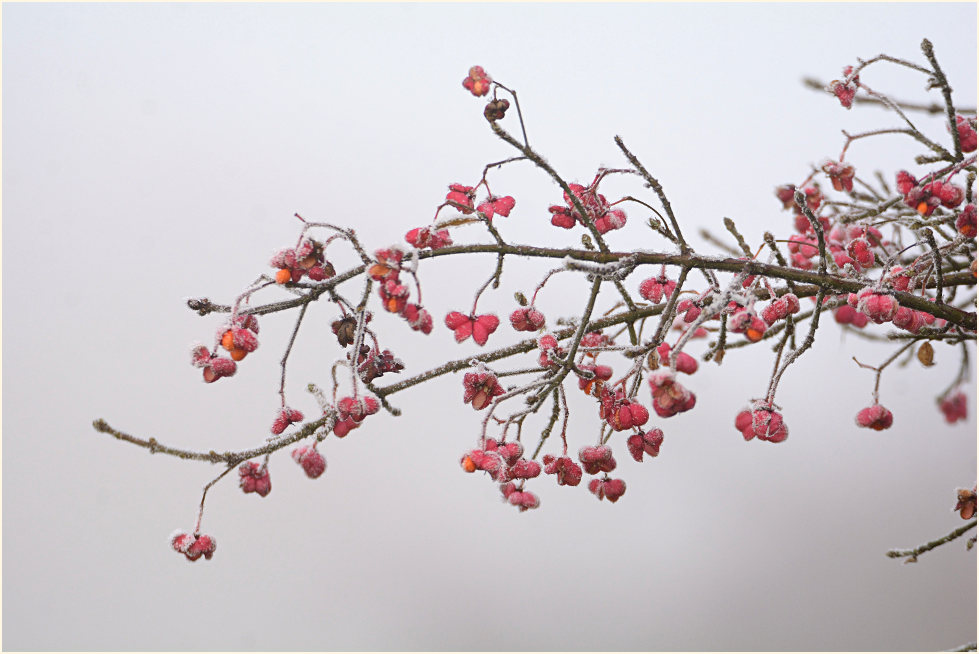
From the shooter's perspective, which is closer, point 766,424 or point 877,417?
point 766,424

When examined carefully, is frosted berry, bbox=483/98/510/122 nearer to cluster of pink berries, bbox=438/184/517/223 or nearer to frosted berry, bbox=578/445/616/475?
cluster of pink berries, bbox=438/184/517/223

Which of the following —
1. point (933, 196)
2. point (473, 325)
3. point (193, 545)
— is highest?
point (933, 196)

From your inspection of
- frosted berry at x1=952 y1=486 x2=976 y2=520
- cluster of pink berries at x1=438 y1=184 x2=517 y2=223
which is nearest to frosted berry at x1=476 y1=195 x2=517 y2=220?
cluster of pink berries at x1=438 y1=184 x2=517 y2=223

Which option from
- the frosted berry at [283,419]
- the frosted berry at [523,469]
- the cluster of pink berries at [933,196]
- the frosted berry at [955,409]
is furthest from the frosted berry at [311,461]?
the frosted berry at [955,409]

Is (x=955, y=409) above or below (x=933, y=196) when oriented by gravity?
above

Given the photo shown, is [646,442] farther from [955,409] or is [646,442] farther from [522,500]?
[955,409]

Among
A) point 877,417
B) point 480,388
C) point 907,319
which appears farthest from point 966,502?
point 480,388

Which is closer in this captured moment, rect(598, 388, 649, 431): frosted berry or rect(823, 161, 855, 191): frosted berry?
rect(598, 388, 649, 431): frosted berry

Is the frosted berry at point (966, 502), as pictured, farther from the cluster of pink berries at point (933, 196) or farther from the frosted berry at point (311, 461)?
the frosted berry at point (311, 461)

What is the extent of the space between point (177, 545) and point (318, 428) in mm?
164

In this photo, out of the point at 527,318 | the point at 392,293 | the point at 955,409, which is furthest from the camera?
the point at 955,409

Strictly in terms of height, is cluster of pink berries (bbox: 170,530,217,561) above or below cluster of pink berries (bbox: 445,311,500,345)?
below

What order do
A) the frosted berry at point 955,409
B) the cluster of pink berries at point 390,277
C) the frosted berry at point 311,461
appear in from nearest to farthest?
1. the cluster of pink berries at point 390,277
2. the frosted berry at point 311,461
3. the frosted berry at point 955,409

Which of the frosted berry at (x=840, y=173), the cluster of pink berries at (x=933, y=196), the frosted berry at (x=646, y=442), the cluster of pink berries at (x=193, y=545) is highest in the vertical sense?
the frosted berry at (x=840, y=173)
